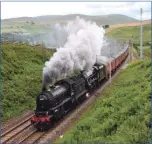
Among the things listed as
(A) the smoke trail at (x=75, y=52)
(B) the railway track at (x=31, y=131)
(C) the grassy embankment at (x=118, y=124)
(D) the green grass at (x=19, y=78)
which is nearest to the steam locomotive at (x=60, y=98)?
(B) the railway track at (x=31, y=131)

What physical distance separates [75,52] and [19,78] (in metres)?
7.55

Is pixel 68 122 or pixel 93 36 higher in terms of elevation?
pixel 93 36

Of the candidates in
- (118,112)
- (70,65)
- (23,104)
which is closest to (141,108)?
(118,112)

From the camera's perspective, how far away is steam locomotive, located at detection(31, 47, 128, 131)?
80.3 ft

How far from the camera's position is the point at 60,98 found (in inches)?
1034

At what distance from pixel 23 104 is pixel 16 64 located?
30.1 ft

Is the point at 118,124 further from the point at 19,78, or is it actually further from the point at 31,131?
the point at 19,78

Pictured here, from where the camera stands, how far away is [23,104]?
31547 millimetres

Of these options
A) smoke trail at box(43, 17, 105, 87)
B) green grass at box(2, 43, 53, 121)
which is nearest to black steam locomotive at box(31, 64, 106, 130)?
smoke trail at box(43, 17, 105, 87)

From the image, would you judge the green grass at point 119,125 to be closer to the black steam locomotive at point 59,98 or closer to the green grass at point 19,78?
the black steam locomotive at point 59,98

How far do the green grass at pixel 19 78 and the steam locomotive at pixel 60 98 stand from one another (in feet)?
15.3

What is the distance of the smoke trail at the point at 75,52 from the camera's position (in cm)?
2616

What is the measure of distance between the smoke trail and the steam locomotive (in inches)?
30.5

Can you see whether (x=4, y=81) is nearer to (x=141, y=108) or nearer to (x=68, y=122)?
(x=68, y=122)
